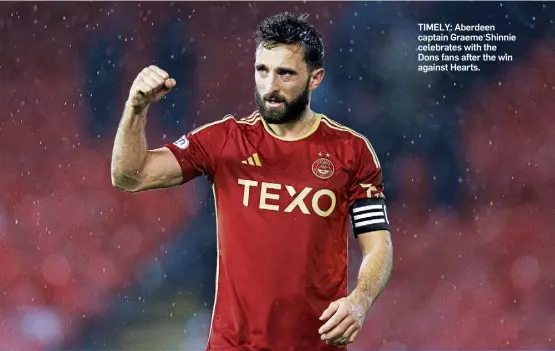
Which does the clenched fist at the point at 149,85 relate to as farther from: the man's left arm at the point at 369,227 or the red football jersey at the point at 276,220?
the man's left arm at the point at 369,227

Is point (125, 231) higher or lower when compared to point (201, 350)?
higher

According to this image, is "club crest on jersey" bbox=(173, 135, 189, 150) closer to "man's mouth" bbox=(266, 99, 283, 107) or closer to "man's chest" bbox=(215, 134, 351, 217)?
"man's chest" bbox=(215, 134, 351, 217)

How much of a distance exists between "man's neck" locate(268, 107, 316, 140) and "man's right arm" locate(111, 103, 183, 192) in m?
0.36

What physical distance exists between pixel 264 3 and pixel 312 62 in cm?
337

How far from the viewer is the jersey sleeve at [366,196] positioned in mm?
2832

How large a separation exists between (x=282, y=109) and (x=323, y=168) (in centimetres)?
24

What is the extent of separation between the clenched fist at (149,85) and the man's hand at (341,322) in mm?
770

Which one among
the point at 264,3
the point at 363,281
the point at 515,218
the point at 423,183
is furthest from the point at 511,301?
the point at 363,281

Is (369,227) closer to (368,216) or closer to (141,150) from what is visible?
(368,216)

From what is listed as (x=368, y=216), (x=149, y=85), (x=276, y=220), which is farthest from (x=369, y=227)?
(x=149, y=85)

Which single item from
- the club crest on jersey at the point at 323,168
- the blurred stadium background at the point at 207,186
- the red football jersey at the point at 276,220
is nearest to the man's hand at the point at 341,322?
the red football jersey at the point at 276,220

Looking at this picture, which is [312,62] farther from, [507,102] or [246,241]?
[507,102]

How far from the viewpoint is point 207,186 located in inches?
243

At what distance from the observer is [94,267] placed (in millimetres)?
6211
